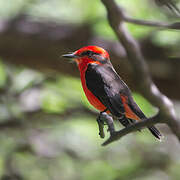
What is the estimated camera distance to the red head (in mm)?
3355

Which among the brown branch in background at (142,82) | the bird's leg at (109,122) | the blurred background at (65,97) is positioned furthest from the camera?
the blurred background at (65,97)

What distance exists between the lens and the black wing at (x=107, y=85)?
304 cm

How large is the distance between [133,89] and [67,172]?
1.79 m

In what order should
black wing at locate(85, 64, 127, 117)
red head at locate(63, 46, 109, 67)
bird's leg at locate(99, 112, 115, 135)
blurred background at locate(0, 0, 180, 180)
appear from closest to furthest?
1. bird's leg at locate(99, 112, 115, 135)
2. black wing at locate(85, 64, 127, 117)
3. red head at locate(63, 46, 109, 67)
4. blurred background at locate(0, 0, 180, 180)

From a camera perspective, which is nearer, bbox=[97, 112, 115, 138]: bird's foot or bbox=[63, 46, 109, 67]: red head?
bbox=[97, 112, 115, 138]: bird's foot

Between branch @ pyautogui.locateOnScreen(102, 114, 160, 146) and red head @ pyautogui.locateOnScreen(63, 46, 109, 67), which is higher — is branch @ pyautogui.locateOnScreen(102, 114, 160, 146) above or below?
above

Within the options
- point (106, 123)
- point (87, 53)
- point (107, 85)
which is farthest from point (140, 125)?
point (87, 53)

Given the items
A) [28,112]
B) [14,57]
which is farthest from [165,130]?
[14,57]

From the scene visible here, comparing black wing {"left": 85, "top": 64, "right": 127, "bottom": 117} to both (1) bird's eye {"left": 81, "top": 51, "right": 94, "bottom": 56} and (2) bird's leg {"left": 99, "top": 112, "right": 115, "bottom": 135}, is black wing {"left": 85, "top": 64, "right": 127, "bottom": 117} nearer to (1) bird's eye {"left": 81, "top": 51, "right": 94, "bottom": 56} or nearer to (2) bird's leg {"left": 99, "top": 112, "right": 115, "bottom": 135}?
(1) bird's eye {"left": 81, "top": 51, "right": 94, "bottom": 56}

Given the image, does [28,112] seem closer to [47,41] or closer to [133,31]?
[47,41]

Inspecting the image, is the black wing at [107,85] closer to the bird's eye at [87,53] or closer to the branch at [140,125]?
the bird's eye at [87,53]

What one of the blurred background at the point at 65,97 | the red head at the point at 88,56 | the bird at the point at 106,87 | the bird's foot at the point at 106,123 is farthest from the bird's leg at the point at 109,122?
the blurred background at the point at 65,97

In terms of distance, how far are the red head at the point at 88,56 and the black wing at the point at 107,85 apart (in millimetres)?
48

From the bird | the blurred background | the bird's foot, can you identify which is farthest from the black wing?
the blurred background
